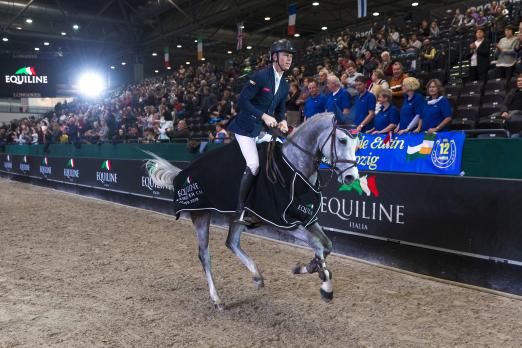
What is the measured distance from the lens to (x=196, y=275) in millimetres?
5777

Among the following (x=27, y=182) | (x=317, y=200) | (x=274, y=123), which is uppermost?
(x=274, y=123)

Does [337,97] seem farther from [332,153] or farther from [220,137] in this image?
[332,153]

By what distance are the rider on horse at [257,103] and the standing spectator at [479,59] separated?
21.9 feet

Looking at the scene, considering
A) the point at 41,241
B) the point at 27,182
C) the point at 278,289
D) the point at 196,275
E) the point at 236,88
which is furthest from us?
the point at 27,182

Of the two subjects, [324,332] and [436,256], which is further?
[436,256]

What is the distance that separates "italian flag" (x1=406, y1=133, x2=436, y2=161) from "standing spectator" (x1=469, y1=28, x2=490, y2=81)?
4.49 meters

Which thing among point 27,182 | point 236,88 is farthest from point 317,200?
point 27,182

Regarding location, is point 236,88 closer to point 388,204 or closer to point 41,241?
A: point 41,241

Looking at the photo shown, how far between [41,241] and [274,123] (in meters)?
5.77

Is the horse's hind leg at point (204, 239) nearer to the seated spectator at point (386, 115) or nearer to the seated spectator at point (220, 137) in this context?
the seated spectator at point (386, 115)

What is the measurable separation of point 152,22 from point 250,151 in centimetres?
2940

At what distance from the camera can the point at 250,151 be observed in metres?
4.41

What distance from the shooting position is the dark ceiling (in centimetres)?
2594

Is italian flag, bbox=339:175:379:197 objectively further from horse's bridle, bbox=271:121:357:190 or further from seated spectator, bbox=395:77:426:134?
horse's bridle, bbox=271:121:357:190
